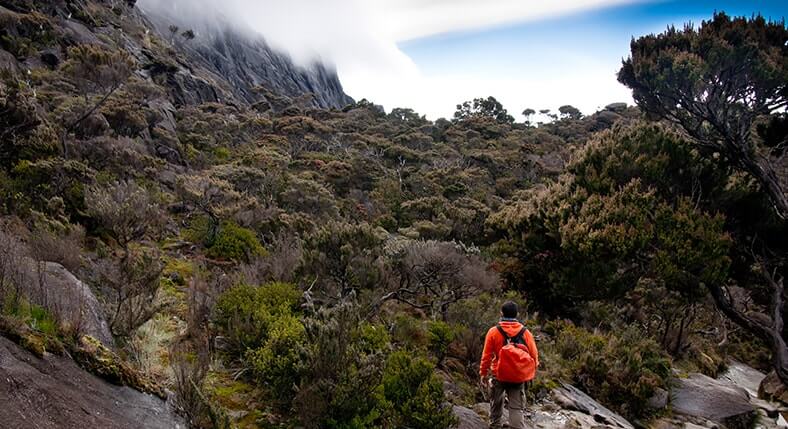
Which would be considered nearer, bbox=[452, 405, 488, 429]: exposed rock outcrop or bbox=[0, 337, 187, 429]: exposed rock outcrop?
bbox=[0, 337, 187, 429]: exposed rock outcrop

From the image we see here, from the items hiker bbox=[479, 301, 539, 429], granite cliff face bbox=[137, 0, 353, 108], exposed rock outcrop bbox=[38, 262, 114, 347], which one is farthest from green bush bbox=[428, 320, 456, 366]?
granite cliff face bbox=[137, 0, 353, 108]

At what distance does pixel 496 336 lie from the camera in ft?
16.1

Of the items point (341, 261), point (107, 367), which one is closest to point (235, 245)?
point (341, 261)

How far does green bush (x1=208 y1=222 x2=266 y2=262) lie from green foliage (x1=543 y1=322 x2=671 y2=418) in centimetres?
791

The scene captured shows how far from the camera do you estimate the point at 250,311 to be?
6.37 meters

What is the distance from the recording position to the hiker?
15.5 ft

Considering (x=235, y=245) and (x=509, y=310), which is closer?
(x=509, y=310)

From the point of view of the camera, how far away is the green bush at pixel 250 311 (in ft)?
20.2

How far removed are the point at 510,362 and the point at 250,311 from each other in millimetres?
3687

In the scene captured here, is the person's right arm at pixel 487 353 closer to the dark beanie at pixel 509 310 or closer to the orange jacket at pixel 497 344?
the orange jacket at pixel 497 344

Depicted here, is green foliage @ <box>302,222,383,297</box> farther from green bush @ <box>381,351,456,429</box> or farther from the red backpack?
the red backpack

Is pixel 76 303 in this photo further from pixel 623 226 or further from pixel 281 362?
pixel 623 226

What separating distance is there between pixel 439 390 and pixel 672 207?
25.0 feet

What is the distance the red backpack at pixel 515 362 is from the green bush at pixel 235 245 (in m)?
8.31
